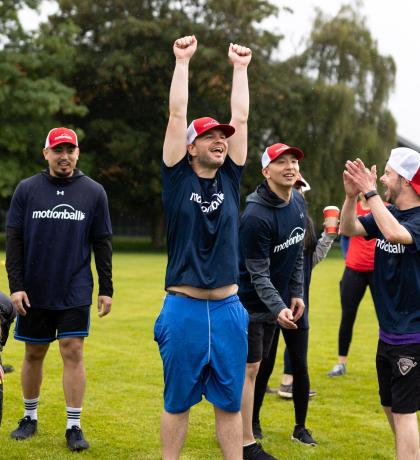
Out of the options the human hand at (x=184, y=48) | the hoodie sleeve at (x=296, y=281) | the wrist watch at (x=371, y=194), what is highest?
the human hand at (x=184, y=48)

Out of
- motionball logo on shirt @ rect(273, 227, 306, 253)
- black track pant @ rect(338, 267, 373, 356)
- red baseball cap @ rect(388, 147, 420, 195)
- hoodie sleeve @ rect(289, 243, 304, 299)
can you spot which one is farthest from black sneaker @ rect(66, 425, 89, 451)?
black track pant @ rect(338, 267, 373, 356)

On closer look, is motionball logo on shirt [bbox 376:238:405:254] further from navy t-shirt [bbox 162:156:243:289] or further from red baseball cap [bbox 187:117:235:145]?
red baseball cap [bbox 187:117:235:145]

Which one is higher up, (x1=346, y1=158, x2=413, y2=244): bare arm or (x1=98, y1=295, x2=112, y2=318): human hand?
(x1=346, y1=158, x2=413, y2=244): bare arm

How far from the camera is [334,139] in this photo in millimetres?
41562

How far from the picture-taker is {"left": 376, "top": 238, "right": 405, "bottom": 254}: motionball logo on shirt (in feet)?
15.8

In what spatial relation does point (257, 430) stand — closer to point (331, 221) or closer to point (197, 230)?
point (331, 221)

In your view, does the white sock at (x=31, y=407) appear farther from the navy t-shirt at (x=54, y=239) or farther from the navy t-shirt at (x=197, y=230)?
the navy t-shirt at (x=197, y=230)

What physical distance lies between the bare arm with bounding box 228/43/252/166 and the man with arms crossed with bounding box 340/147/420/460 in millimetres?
704

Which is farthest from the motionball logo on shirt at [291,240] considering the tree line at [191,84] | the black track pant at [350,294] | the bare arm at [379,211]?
the tree line at [191,84]

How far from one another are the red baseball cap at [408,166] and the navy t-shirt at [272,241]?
44.1 inches

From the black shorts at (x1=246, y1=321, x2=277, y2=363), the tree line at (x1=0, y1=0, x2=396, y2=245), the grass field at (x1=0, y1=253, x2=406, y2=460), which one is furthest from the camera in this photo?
the tree line at (x1=0, y1=0, x2=396, y2=245)

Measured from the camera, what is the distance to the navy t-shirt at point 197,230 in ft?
15.0

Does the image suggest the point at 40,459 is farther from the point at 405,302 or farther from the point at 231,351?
the point at 405,302

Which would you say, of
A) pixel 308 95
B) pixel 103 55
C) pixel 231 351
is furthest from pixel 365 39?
pixel 231 351
